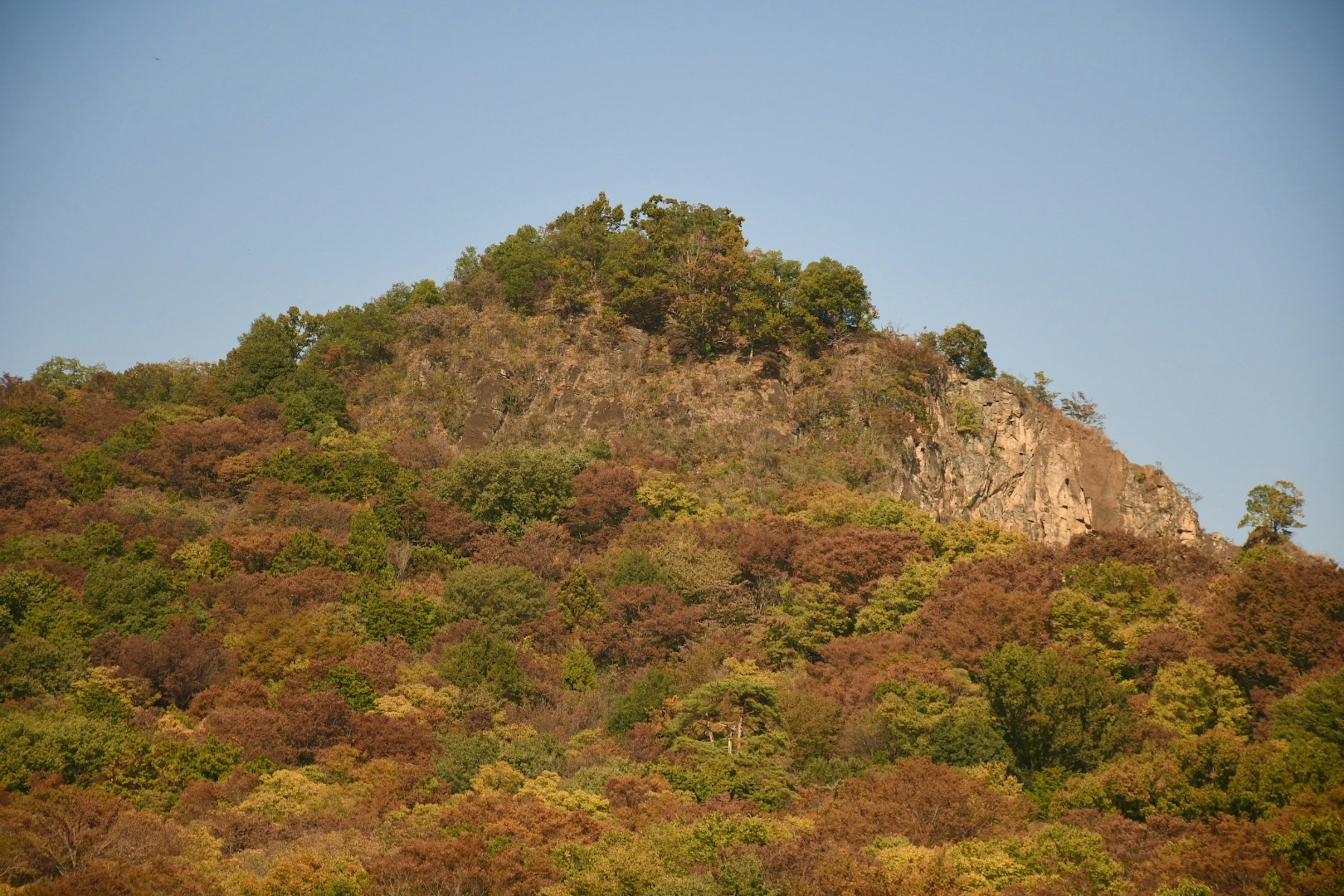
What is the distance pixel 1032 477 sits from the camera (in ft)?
196

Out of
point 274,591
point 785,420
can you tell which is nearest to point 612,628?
point 274,591

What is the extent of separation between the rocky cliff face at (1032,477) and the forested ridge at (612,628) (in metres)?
0.60

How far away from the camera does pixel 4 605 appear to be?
155 feet

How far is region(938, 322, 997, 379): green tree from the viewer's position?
209 feet

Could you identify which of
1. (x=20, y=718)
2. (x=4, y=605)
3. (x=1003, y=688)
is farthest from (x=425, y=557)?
(x=1003, y=688)

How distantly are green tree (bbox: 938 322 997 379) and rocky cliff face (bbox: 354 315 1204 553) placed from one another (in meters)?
0.59

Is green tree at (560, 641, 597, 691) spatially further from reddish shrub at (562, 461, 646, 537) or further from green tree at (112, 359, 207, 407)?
green tree at (112, 359, 207, 407)

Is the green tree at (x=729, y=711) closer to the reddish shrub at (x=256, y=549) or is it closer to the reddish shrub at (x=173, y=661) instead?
the reddish shrub at (x=173, y=661)

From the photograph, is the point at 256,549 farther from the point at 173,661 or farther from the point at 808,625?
the point at 808,625

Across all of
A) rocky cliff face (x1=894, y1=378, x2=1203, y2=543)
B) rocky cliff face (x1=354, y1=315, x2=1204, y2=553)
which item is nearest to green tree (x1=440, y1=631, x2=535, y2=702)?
rocky cliff face (x1=354, y1=315, x2=1204, y2=553)

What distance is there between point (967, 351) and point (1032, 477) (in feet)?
23.6

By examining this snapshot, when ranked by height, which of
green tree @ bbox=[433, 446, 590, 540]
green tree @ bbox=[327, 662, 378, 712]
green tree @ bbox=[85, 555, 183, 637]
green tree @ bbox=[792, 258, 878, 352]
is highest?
green tree @ bbox=[792, 258, 878, 352]

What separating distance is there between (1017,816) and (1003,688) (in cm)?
511

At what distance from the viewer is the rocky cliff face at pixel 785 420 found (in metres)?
59.2
